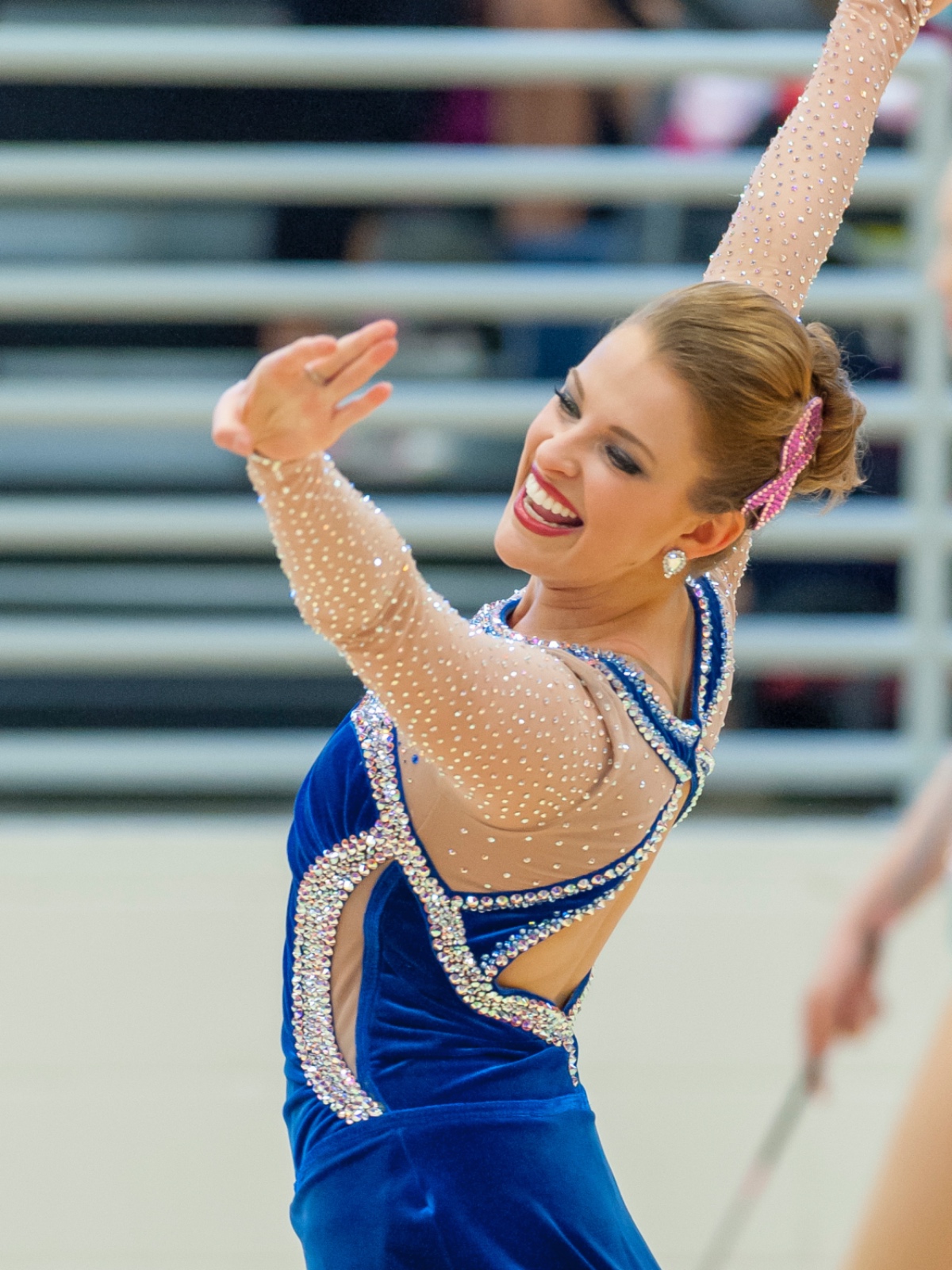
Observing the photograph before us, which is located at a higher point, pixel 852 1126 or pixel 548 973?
pixel 548 973

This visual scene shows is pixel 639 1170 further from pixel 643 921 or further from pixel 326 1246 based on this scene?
pixel 326 1246

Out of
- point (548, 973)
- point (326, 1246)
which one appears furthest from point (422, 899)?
point (326, 1246)

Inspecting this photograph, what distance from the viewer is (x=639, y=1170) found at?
7.63 ft

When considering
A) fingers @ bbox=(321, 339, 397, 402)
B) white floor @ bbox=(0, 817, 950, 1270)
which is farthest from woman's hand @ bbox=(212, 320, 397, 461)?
white floor @ bbox=(0, 817, 950, 1270)

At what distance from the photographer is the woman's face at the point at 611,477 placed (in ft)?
3.81

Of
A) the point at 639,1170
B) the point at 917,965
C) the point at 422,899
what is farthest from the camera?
the point at 917,965

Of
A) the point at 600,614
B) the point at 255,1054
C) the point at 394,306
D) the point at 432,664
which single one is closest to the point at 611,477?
the point at 600,614

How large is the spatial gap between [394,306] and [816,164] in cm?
294

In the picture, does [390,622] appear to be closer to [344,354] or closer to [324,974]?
[344,354]

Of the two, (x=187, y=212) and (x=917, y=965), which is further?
(x=187, y=212)

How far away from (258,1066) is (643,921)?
0.97 meters

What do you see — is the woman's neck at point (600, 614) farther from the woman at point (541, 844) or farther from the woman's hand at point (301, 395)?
the woman's hand at point (301, 395)

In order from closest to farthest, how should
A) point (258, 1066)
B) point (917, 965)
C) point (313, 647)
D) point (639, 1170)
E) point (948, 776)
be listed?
point (948, 776), point (639, 1170), point (258, 1066), point (917, 965), point (313, 647)

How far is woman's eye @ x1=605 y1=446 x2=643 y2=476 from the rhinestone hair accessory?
113mm
